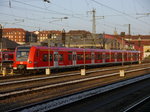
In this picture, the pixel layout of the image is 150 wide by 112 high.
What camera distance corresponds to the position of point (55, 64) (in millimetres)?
26000

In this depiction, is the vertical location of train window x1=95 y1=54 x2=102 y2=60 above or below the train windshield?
below

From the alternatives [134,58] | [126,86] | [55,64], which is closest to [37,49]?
[55,64]

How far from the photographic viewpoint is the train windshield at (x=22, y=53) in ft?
76.8

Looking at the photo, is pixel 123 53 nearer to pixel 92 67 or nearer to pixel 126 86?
pixel 92 67

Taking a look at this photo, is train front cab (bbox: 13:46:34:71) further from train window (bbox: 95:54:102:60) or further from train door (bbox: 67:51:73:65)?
train window (bbox: 95:54:102:60)

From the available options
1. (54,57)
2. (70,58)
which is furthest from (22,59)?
Result: (70,58)

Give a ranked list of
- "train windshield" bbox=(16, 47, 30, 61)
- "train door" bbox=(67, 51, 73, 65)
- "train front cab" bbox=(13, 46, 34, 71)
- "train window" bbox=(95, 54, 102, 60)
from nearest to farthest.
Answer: "train front cab" bbox=(13, 46, 34, 71)
"train windshield" bbox=(16, 47, 30, 61)
"train door" bbox=(67, 51, 73, 65)
"train window" bbox=(95, 54, 102, 60)

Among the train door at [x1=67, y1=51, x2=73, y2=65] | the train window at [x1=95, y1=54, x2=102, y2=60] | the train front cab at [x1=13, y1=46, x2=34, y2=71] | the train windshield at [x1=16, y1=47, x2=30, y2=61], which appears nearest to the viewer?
the train front cab at [x1=13, y1=46, x2=34, y2=71]

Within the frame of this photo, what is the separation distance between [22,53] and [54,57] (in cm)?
351

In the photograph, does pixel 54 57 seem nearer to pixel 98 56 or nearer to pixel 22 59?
pixel 22 59

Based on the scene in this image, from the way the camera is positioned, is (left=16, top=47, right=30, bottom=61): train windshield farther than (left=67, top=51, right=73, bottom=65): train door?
No

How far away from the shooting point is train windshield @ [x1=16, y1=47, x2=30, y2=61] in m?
23.4

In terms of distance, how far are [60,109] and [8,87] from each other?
Answer: 7.71 m

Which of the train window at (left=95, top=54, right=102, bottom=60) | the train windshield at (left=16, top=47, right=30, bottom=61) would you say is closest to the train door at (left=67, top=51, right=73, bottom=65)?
the train windshield at (left=16, top=47, right=30, bottom=61)
